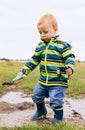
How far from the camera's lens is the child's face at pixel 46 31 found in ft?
26.5

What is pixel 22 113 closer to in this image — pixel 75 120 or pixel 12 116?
pixel 12 116

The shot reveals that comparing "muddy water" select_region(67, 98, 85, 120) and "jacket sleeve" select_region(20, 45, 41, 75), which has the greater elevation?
"jacket sleeve" select_region(20, 45, 41, 75)

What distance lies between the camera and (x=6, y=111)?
31.8 ft

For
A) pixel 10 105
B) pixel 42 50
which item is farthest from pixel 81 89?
pixel 42 50

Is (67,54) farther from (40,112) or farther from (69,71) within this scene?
(40,112)

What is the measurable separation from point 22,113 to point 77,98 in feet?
13.3

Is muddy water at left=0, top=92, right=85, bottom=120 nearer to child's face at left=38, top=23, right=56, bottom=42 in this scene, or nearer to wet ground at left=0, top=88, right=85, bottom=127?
wet ground at left=0, top=88, right=85, bottom=127

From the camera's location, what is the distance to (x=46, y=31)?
813cm

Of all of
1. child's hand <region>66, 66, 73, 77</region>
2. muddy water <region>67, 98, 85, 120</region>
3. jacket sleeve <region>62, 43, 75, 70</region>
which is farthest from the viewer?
muddy water <region>67, 98, 85, 120</region>

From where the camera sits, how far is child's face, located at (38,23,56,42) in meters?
8.08

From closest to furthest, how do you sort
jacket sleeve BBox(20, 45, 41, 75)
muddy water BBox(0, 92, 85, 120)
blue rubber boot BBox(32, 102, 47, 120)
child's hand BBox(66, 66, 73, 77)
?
1. child's hand BBox(66, 66, 73, 77)
2. jacket sleeve BBox(20, 45, 41, 75)
3. blue rubber boot BBox(32, 102, 47, 120)
4. muddy water BBox(0, 92, 85, 120)

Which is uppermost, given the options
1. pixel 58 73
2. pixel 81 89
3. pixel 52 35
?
pixel 52 35

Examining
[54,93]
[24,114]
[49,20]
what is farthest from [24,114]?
[49,20]

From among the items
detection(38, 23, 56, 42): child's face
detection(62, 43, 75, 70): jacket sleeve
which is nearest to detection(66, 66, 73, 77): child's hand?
detection(62, 43, 75, 70): jacket sleeve
